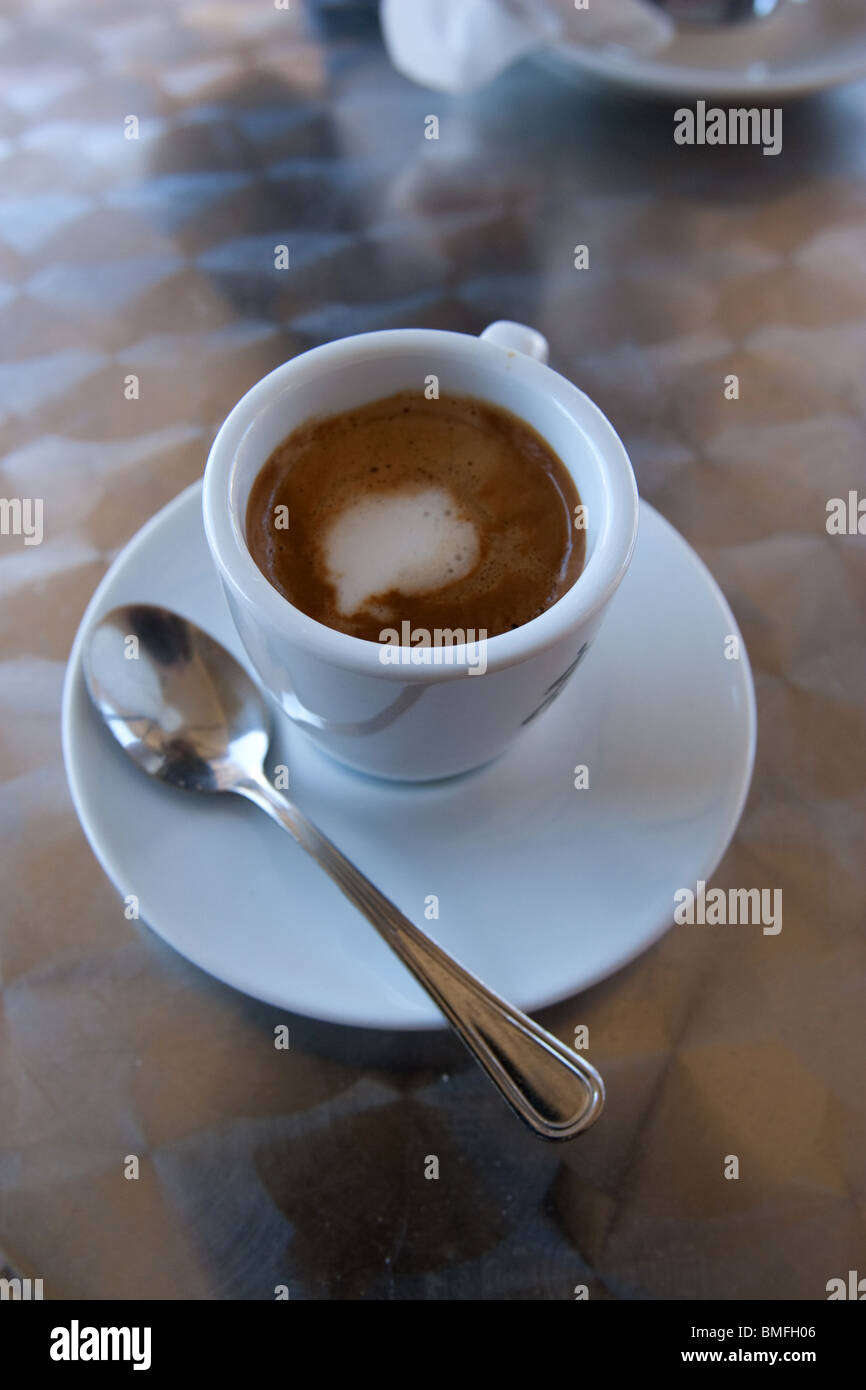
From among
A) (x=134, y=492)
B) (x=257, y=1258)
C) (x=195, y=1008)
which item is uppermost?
(x=134, y=492)

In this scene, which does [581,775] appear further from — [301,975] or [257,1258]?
[257,1258]

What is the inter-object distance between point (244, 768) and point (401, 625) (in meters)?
0.17

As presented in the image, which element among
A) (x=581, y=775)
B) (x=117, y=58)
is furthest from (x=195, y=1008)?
(x=117, y=58)

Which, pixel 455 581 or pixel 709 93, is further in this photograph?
pixel 709 93

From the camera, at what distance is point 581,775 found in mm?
756

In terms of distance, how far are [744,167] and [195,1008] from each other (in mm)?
1248

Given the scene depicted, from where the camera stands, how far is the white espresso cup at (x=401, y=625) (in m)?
0.60

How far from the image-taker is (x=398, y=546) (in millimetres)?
730

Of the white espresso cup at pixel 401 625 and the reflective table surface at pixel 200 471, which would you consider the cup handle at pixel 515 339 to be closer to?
the white espresso cup at pixel 401 625

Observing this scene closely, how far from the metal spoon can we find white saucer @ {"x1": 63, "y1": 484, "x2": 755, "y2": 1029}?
0.06 feet
